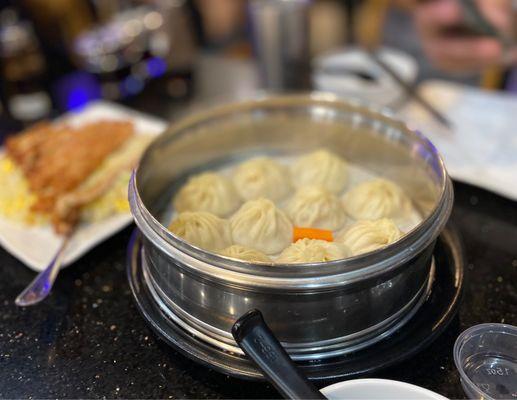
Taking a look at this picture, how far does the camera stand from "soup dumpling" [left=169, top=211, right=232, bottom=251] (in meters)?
1.31

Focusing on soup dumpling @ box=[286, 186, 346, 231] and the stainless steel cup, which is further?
the stainless steel cup

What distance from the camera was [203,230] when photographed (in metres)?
1.32

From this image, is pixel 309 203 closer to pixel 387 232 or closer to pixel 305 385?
pixel 387 232

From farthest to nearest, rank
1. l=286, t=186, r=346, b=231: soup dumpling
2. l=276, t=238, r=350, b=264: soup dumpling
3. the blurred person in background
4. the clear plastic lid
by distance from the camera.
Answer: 1. the blurred person in background
2. l=286, t=186, r=346, b=231: soup dumpling
3. l=276, t=238, r=350, b=264: soup dumpling
4. the clear plastic lid

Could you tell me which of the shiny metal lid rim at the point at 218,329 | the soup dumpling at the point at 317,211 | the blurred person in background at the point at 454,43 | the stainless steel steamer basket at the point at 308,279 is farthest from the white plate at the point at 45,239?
the blurred person in background at the point at 454,43

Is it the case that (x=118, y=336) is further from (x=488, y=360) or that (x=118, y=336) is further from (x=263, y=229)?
(x=488, y=360)

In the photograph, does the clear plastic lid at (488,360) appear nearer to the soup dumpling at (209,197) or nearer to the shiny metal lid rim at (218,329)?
the shiny metal lid rim at (218,329)

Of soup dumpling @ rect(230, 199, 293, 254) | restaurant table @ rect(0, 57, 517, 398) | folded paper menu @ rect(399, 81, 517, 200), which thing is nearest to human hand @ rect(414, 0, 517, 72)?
folded paper menu @ rect(399, 81, 517, 200)

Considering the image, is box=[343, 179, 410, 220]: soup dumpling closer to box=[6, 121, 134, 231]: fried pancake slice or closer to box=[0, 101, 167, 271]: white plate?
box=[0, 101, 167, 271]: white plate

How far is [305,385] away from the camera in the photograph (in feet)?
3.10

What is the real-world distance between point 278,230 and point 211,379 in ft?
1.42

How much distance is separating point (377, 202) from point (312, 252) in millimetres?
380

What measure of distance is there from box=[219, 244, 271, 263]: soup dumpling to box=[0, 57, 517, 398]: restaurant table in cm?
28

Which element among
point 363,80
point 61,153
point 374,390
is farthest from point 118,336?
point 363,80
